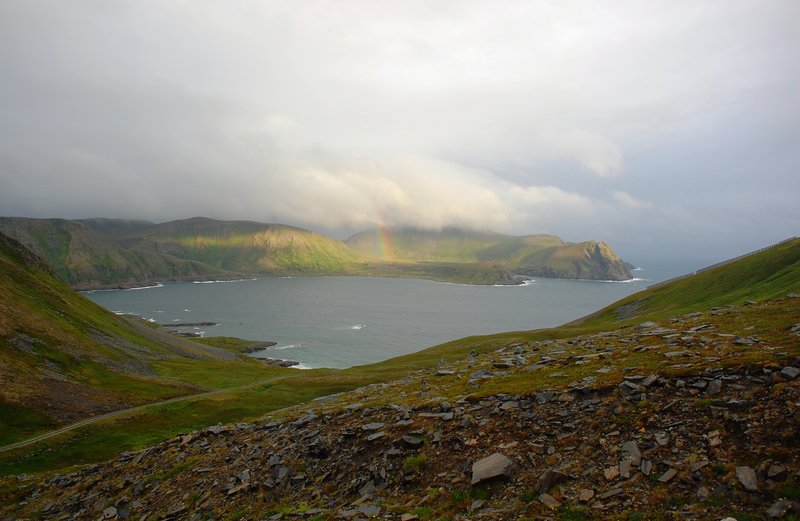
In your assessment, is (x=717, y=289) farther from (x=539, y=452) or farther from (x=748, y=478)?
(x=748, y=478)

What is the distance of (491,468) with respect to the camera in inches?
704

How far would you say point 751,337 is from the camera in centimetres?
2594

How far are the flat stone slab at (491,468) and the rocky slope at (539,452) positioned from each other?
3.3 inches

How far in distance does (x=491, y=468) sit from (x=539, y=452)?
233cm

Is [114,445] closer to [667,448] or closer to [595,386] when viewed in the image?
[595,386]

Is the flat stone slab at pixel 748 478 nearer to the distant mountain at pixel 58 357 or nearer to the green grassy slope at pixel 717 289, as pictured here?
the distant mountain at pixel 58 357

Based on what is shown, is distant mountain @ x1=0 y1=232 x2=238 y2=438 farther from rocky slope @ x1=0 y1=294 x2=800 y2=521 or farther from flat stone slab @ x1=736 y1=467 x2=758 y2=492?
flat stone slab @ x1=736 y1=467 x2=758 y2=492

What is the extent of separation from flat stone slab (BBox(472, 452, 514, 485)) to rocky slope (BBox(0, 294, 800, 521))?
3.3 inches

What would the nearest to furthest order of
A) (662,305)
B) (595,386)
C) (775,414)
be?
1. (775,414)
2. (595,386)
3. (662,305)

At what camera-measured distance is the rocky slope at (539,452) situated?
46.7ft

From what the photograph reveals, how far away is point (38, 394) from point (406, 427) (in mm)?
71415

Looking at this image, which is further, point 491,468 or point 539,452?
point 539,452

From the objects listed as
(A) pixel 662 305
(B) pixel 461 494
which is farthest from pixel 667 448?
(A) pixel 662 305

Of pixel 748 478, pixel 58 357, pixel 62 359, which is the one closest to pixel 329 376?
pixel 62 359
